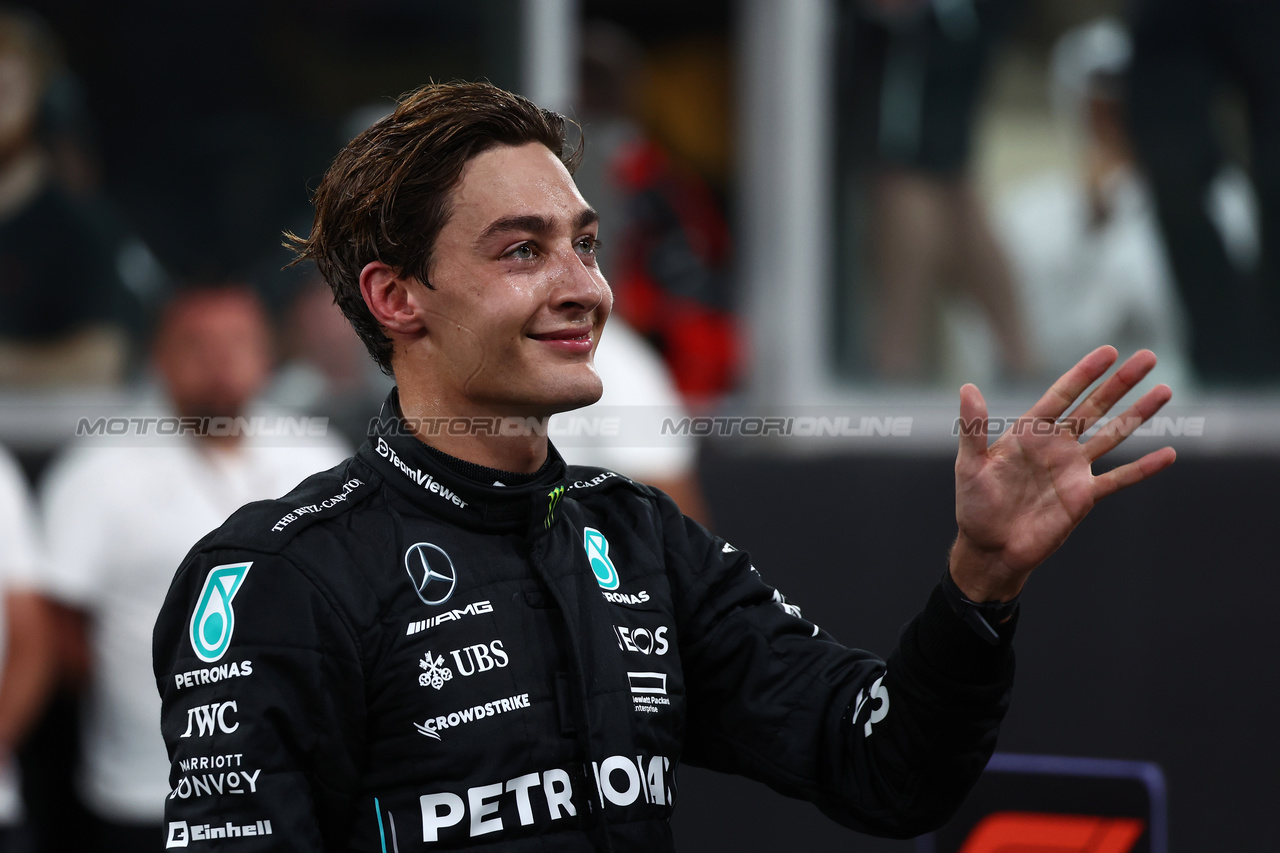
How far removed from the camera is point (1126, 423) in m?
1.81

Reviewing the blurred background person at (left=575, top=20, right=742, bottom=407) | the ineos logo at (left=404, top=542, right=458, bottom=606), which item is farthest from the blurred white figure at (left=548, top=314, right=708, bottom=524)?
the ineos logo at (left=404, top=542, right=458, bottom=606)

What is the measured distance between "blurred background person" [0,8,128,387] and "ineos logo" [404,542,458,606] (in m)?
3.33

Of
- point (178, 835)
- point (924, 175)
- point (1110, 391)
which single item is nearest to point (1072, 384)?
point (1110, 391)

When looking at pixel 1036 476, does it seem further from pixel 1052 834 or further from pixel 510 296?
pixel 1052 834

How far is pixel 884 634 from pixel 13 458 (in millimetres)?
2886

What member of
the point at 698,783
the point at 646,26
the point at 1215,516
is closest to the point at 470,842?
the point at 698,783

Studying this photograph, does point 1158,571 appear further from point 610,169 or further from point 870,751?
point 870,751

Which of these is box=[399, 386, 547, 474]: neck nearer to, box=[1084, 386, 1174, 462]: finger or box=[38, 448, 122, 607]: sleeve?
box=[1084, 386, 1174, 462]: finger

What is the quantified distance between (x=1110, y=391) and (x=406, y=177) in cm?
95

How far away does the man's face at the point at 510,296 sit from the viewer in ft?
6.26

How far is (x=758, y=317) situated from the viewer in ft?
15.5

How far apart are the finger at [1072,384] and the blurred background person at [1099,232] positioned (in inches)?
107

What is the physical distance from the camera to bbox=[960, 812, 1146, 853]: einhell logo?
109 inches

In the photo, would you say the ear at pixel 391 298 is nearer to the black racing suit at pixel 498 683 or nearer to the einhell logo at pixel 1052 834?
the black racing suit at pixel 498 683
